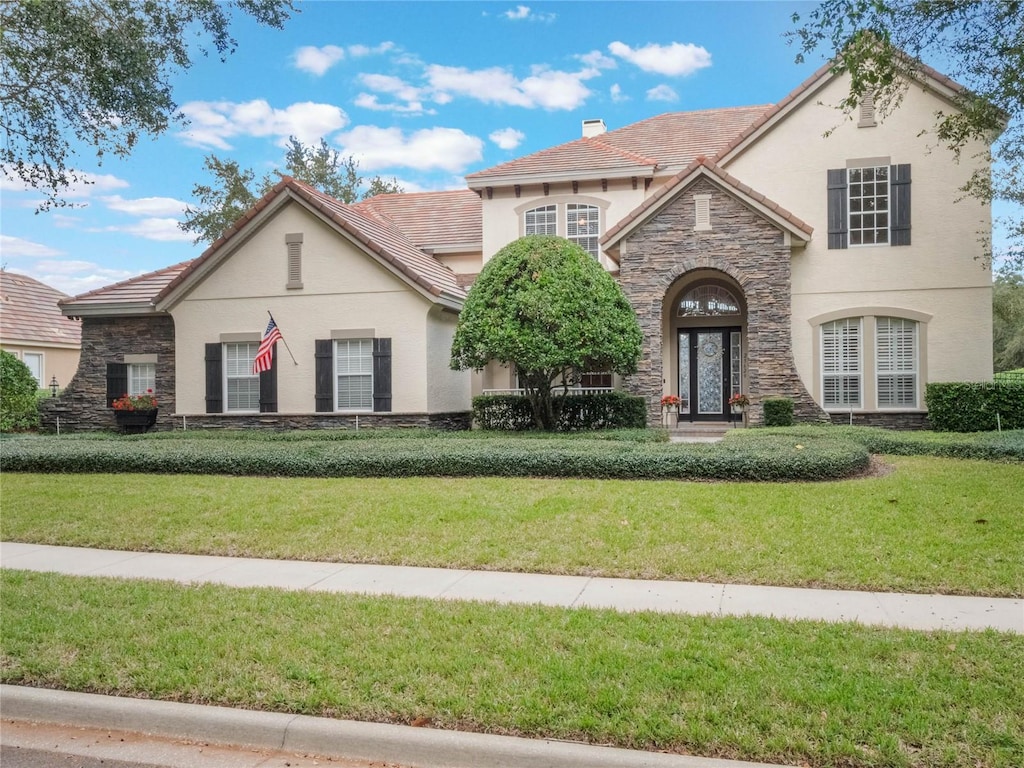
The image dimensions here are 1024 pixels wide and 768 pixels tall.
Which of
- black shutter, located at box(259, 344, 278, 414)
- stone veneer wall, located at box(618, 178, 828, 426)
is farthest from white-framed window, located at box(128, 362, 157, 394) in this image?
stone veneer wall, located at box(618, 178, 828, 426)

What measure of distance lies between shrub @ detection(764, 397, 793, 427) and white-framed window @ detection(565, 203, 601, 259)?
7093mm

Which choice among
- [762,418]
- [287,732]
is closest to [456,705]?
[287,732]

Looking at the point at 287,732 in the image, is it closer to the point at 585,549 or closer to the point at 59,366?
the point at 585,549

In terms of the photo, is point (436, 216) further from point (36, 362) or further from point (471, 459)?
point (36, 362)

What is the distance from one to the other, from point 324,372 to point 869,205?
14.4 meters

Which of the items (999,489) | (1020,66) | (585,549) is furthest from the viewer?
(1020,66)

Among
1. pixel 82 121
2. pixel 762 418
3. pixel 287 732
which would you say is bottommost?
pixel 287 732

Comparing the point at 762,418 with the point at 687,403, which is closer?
the point at 762,418

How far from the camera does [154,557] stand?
8250 millimetres

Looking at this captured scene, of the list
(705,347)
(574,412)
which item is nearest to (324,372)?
(574,412)

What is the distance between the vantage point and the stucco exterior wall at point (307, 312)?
19.2 metres

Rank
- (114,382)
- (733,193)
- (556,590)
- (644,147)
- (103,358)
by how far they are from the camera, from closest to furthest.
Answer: (556,590) → (733,193) → (114,382) → (103,358) → (644,147)

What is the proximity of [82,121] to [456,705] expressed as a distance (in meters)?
12.9

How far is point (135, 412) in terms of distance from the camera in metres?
20.9
